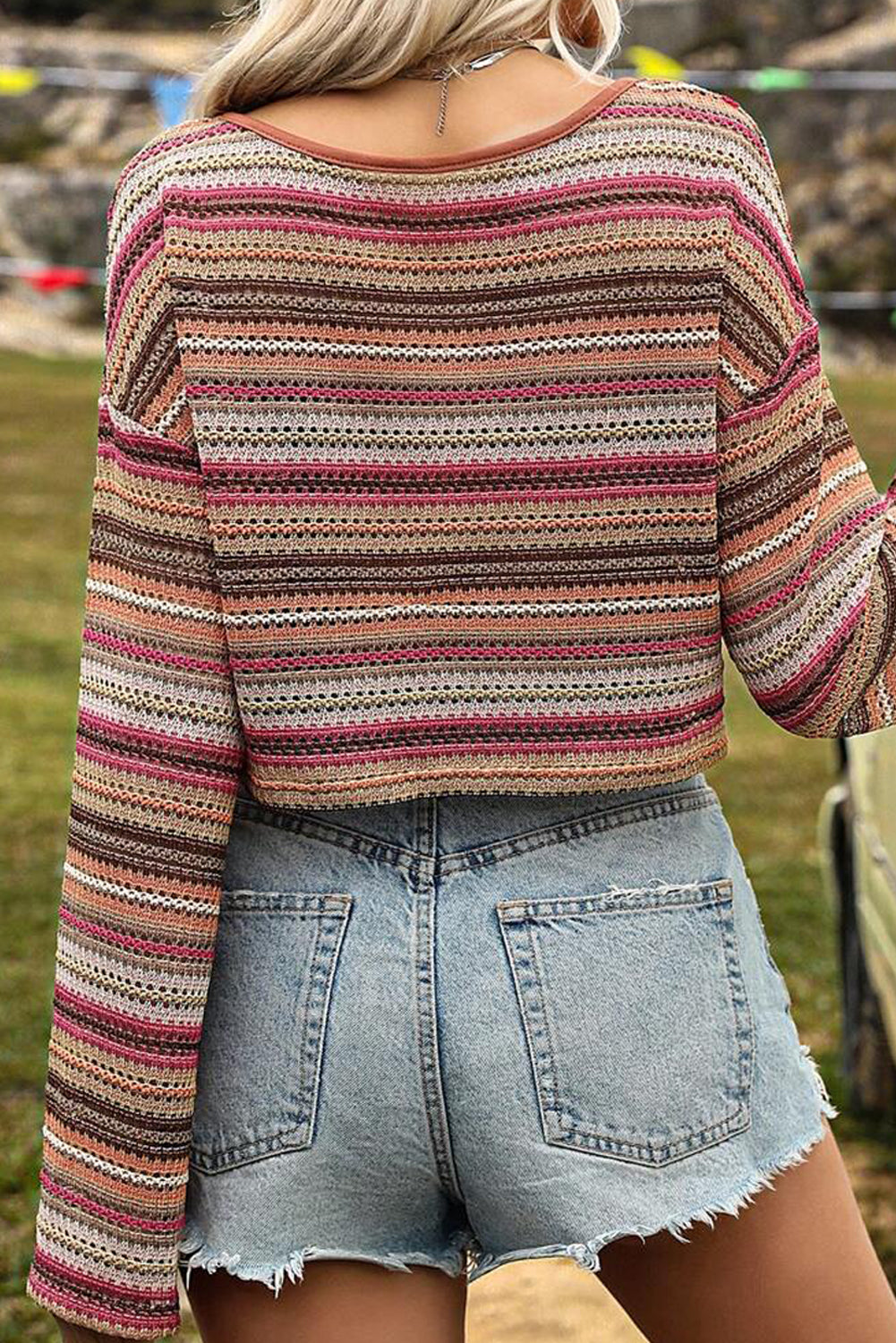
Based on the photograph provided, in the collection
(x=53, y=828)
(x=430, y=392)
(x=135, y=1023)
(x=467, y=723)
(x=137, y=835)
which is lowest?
(x=53, y=828)

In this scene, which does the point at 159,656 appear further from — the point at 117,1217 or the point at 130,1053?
the point at 117,1217

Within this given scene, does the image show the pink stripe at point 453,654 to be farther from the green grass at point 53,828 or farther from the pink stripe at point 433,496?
the green grass at point 53,828

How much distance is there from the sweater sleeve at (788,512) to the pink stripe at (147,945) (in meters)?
0.49

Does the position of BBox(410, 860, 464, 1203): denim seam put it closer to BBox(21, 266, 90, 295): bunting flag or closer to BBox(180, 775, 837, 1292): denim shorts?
BBox(180, 775, 837, 1292): denim shorts

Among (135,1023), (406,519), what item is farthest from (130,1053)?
(406,519)

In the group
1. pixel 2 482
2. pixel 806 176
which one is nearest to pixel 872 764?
pixel 2 482

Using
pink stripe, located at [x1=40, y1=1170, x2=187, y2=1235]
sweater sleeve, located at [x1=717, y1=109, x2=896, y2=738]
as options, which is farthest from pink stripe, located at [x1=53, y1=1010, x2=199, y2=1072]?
sweater sleeve, located at [x1=717, y1=109, x2=896, y2=738]

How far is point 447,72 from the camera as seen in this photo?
4.93 feet

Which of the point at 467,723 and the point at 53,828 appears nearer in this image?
the point at 467,723

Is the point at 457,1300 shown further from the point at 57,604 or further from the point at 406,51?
the point at 57,604

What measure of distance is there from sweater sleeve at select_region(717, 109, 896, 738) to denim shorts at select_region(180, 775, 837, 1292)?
150 mm

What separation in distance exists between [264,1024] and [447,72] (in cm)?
76

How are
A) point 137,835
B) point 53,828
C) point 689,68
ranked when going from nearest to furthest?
point 137,835, point 53,828, point 689,68

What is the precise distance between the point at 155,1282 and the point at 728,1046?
0.51 meters
